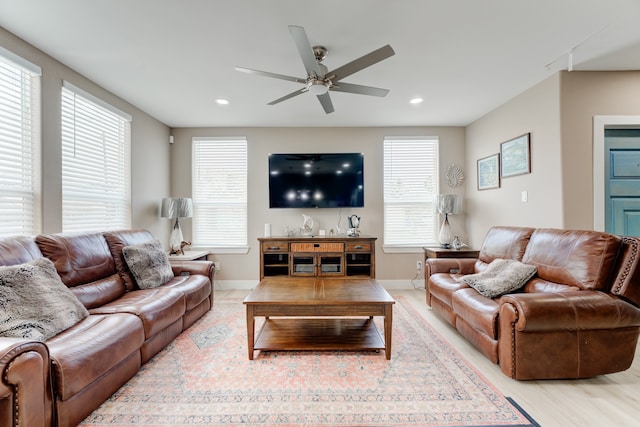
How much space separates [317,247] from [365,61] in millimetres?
2598

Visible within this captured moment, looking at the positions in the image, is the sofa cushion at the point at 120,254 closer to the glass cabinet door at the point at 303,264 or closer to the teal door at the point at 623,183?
the glass cabinet door at the point at 303,264

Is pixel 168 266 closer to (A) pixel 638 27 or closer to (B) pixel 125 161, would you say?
(B) pixel 125 161

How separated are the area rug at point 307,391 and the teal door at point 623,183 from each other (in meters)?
2.17

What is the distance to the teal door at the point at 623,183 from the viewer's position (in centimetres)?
277

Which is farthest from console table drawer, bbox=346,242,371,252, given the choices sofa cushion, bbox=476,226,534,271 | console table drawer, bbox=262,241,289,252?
sofa cushion, bbox=476,226,534,271

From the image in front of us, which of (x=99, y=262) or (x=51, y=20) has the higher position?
(x=51, y=20)

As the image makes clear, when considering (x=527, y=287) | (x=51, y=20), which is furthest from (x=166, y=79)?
(x=527, y=287)

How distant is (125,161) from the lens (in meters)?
3.47

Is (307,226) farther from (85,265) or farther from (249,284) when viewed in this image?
(85,265)

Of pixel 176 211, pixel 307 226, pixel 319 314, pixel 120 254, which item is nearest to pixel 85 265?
pixel 120 254

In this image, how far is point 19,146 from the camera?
7.33ft

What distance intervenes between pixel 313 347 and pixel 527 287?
1.89 m

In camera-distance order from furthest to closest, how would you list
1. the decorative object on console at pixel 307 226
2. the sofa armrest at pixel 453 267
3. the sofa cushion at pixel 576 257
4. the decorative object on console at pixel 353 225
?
the decorative object on console at pixel 307 226 → the decorative object on console at pixel 353 225 → the sofa armrest at pixel 453 267 → the sofa cushion at pixel 576 257

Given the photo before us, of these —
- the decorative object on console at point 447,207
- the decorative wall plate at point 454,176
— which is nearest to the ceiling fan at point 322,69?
the decorative object on console at point 447,207
